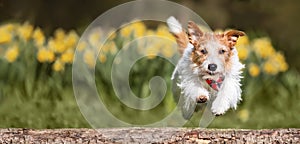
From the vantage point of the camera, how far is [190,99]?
4.06 meters

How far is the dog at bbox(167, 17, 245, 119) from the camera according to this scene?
371cm

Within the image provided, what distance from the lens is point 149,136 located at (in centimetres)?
387

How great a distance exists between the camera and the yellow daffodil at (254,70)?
4508mm

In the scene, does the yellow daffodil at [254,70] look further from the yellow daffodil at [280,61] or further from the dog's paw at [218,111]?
the dog's paw at [218,111]

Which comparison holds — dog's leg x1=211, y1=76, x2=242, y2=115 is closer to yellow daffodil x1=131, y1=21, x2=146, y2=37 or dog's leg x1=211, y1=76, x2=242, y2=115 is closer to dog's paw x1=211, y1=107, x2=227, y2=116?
dog's paw x1=211, y1=107, x2=227, y2=116

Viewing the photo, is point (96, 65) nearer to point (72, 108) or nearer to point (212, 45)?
point (72, 108)

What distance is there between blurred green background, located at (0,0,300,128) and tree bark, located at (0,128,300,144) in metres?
0.24

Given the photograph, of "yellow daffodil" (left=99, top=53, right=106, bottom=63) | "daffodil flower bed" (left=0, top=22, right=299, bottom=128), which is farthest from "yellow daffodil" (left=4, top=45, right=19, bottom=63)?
"yellow daffodil" (left=99, top=53, right=106, bottom=63)

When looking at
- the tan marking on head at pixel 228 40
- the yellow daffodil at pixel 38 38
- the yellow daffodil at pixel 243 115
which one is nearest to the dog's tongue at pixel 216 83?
the tan marking on head at pixel 228 40

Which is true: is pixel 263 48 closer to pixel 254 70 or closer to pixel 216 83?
pixel 254 70

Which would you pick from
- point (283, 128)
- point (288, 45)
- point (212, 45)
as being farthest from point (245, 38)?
point (212, 45)

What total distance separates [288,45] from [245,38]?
A: 0.40m

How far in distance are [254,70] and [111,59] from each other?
0.86 metres

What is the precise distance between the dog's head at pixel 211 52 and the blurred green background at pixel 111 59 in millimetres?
519
